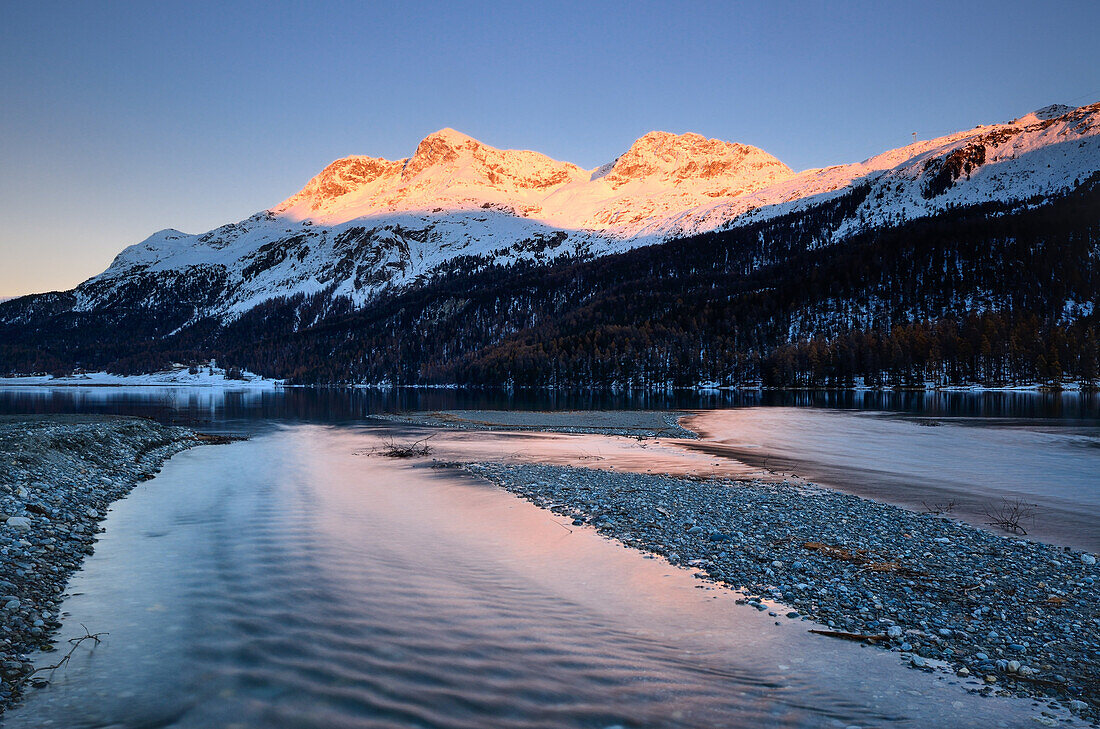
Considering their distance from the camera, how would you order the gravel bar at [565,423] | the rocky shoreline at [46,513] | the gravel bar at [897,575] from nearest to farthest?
the gravel bar at [897,575] → the rocky shoreline at [46,513] → the gravel bar at [565,423]

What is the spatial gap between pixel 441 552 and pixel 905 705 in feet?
36.3

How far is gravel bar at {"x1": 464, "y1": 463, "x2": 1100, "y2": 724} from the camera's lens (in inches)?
364

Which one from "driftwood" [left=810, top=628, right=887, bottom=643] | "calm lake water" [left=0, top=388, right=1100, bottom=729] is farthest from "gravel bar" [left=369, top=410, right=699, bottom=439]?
"driftwood" [left=810, top=628, right=887, bottom=643]

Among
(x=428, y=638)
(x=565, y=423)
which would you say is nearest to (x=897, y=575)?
(x=428, y=638)

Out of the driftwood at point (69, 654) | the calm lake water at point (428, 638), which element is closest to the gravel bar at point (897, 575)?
the calm lake water at point (428, 638)

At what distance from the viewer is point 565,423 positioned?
62.6 m

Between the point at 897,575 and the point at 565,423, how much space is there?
50.0m

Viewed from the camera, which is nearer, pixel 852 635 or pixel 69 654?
pixel 69 654

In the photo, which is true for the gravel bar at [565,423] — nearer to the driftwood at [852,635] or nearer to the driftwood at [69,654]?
the driftwood at [852,635]

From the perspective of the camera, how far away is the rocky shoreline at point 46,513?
997cm

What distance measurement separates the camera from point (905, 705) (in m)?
8.12

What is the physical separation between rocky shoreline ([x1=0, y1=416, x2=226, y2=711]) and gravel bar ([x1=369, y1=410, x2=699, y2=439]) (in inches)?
1193

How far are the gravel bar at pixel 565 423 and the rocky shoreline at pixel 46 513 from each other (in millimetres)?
30303

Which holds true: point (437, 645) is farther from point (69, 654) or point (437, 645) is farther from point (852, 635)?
point (852, 635)
